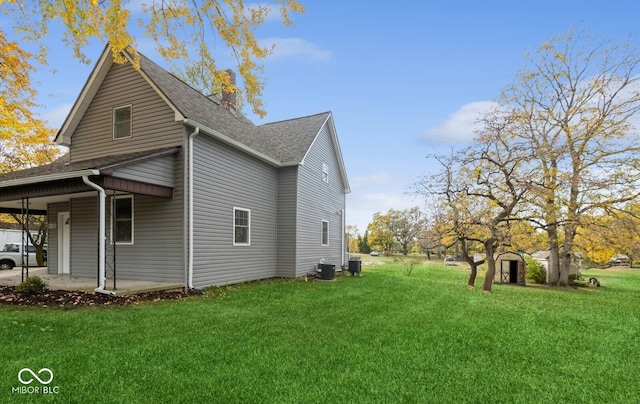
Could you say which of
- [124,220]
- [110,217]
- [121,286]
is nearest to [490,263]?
[121,286]

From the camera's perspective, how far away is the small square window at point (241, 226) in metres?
11.8

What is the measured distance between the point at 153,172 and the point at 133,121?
253 centimetres

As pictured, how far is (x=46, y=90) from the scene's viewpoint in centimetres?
1630

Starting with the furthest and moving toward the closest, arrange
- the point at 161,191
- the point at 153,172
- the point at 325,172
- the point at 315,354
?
the point at 325,172 < the point at 161,191 < the point at 153,172 < the point at 315,354

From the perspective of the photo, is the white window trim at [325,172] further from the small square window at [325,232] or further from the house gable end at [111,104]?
the house gable end at [111,104]

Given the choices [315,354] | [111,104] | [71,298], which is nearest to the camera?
[315,354]

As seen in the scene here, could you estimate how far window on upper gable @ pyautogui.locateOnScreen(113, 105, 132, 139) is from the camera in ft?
35.1

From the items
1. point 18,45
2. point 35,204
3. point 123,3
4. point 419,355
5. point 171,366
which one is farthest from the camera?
point 18,45

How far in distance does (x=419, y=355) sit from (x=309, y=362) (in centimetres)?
146

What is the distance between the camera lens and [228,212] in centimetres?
1131

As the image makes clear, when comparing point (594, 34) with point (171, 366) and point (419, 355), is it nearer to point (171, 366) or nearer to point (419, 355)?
point (419, 355)

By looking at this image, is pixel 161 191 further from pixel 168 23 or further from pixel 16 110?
pixel 16 110

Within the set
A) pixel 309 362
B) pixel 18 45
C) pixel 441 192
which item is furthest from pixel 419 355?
pixel 18 45

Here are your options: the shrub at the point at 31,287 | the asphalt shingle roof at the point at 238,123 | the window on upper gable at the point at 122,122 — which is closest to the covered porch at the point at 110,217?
the shrub at the point at 31,287
